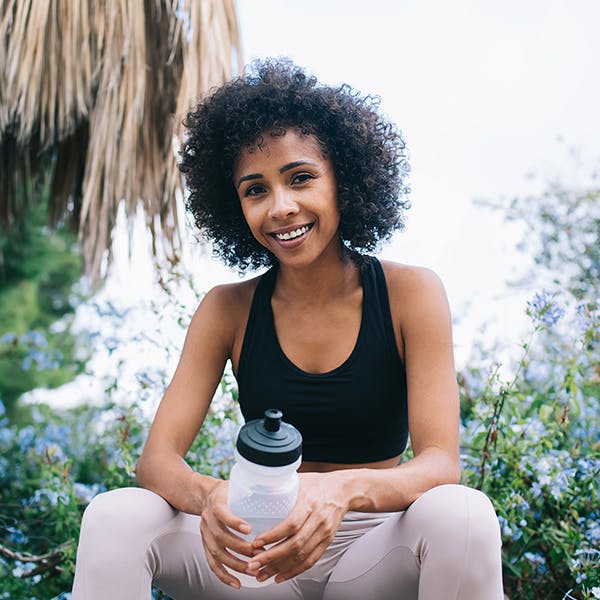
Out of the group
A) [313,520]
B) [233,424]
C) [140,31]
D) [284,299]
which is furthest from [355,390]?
[140,31]

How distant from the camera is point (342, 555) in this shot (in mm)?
1653

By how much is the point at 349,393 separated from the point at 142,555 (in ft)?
1.93

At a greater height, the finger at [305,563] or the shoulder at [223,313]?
the shoulder at [223,313]

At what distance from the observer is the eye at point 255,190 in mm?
1811

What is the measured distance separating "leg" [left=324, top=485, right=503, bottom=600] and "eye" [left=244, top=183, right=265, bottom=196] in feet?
2.63

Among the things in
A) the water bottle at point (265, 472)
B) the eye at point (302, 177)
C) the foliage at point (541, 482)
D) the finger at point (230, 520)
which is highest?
the eye at point (302, 177)

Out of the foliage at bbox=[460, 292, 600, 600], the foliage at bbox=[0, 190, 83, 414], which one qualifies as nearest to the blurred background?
the foliage at bbox=[460, 292, 600, 600]

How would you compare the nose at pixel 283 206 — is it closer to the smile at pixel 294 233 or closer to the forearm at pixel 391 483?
the smile at pixel 294 233

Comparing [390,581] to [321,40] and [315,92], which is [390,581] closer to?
[315,92]

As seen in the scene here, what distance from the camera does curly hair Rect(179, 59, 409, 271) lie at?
185cm

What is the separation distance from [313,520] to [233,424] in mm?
1350

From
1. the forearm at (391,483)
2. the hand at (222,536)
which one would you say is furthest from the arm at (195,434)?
the forearm at (391,483)

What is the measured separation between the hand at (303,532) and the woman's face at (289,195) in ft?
1.92

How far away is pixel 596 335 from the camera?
2117 millimetres
